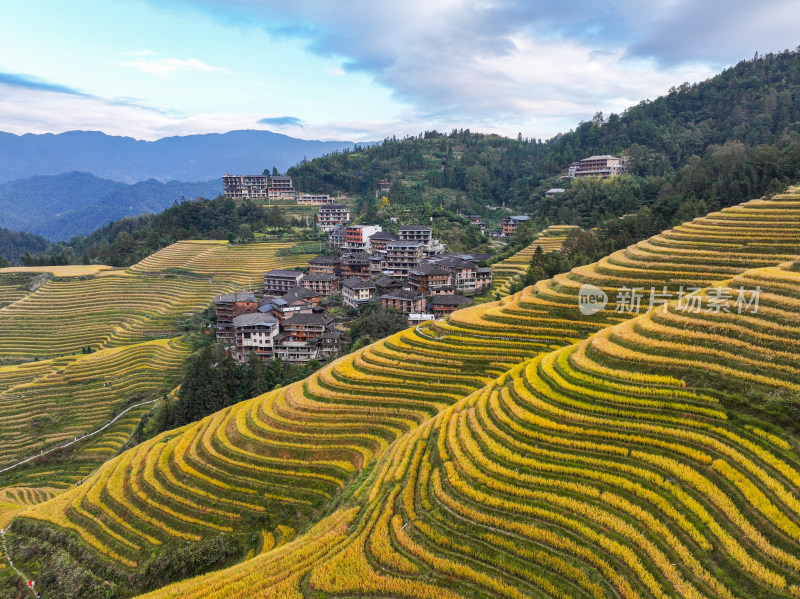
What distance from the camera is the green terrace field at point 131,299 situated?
148 feet

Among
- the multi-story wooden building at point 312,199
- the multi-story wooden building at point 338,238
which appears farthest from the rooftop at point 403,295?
the multi-story wooden building at point 312,199

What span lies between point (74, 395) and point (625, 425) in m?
40.8

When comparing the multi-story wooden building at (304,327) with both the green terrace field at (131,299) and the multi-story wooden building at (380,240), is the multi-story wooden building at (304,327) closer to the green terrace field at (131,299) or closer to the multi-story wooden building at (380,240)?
the green terrace field at (131,299)

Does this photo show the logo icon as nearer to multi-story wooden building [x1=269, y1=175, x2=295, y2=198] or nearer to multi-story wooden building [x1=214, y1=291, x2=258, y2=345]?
multi-story wooden building [x1=214, y1=291, x2=258, y2=345]

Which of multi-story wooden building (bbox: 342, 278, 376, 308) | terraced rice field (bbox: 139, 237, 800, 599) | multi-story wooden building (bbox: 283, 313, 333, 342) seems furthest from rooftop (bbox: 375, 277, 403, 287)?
terraced rice field (bbox: 139, 237, 800, 599)

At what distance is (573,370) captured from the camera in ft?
50.9

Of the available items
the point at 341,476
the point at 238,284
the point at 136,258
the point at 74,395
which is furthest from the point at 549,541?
the point at 136,258

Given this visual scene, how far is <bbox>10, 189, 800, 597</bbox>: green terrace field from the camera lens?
9.30m

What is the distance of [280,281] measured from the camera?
51688mm

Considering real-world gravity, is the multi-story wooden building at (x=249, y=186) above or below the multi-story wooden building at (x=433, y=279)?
above

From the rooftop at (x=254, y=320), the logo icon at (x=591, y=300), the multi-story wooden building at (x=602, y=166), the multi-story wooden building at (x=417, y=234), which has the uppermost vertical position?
the multi-story wooden building at (x=602, y=166)

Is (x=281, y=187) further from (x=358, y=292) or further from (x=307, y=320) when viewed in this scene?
(x=307, y=320)

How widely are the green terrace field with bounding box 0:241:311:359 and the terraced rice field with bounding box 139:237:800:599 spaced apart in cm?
4159

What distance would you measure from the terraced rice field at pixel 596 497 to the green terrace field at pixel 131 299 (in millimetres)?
41591
